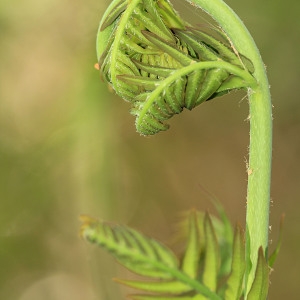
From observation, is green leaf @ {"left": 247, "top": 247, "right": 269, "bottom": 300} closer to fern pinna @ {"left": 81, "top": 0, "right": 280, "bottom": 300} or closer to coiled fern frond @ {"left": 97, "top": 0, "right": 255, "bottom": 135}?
fern pinna @ {"left": 81, "top": 0, "right": 280, "bottom": 300}

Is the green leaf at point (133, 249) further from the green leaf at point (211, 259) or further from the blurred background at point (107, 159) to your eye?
the blurred background at point (107, 159)

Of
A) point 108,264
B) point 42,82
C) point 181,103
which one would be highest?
point 42,82

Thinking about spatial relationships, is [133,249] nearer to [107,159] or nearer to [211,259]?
[211,259]

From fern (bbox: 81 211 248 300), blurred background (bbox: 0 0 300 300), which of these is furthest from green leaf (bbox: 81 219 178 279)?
blurred background (bbox: 0 0 300 300)

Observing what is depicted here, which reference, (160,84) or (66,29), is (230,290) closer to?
(160,84)

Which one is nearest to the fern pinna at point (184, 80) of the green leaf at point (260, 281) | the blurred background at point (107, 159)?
the green leaf at point (260, 281)

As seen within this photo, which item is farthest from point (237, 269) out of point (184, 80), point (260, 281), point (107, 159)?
point (107, 159)

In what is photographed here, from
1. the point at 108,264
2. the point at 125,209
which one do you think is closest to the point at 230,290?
the point at 108,264
